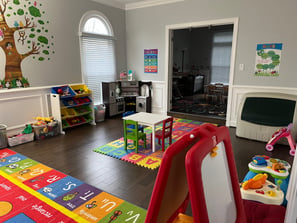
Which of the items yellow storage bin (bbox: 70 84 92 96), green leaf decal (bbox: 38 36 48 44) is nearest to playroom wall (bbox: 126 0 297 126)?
yellow storage bin (bbox: 70 84 92 96)

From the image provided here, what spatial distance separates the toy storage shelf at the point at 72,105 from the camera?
436cm

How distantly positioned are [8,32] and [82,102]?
1.88 m

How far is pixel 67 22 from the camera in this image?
4664mm

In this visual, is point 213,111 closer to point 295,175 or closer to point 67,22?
point 67,22

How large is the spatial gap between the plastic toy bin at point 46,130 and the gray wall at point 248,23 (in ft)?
9.71

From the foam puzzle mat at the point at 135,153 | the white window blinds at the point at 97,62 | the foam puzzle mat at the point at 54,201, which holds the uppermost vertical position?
the white window blinds at the point at 97,62

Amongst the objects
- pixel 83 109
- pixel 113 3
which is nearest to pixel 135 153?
pixel 83 109

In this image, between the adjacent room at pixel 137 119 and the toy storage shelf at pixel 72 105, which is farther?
the toy storage shelf at pixel 72 105

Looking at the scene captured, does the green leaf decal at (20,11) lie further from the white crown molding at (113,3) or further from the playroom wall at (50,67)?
the white crown molding at (113,3)

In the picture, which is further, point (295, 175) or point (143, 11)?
point (143, 11)

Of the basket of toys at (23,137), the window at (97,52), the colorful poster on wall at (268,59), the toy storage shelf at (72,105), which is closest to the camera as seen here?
the basket of toys at (23,137)

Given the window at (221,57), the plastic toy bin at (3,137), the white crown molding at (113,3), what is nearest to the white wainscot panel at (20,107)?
the plastic toy bin at (3,137)

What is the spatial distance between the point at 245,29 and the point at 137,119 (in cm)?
299

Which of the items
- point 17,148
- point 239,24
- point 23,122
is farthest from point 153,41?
point 17,148
